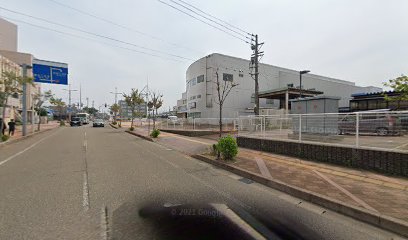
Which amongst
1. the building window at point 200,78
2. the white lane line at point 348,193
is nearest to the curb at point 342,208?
the white lane line at point 348,193

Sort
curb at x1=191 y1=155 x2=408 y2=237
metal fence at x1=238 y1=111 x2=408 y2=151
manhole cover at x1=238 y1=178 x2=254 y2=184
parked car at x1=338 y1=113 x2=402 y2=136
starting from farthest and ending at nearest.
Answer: parked car at x1=338 y1=113 x2=402 y2=136, metal fence at x1=238 y1=111 x2=408 y2=151, manhole cover at x1=238 y1=178 x2=254 y2=184, curb at x1=191 y1=155 x2=408 y2=237

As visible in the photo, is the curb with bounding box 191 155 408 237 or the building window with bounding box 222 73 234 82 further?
the building window with bounding box 222 73 234 82

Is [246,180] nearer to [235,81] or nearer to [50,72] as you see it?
[50,72]

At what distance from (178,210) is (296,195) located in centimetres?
271

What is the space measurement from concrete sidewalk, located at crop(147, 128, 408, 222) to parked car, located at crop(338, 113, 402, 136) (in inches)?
56.0

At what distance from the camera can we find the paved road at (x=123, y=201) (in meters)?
3.48

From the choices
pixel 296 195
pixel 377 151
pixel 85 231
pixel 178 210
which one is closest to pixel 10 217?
pixel 85 231

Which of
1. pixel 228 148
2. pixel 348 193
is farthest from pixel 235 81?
pixel 348 193

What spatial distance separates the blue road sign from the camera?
21.8 metres

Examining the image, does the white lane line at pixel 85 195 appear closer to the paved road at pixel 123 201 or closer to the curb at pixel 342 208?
the paved road at pixel 123 201

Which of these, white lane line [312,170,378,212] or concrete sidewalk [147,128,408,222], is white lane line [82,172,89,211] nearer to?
concrete sidewalk [147,128,408,222]

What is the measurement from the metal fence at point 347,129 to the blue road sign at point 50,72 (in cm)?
2123

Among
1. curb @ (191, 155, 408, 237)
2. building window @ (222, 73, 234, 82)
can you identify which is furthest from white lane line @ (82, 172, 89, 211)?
building window @ (222, 73, 234, 82)

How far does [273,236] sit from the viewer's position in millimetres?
3383
